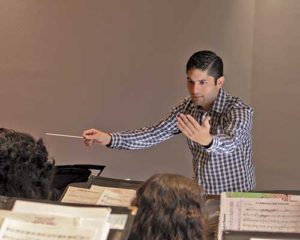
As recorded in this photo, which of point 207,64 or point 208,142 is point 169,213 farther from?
point 207,64

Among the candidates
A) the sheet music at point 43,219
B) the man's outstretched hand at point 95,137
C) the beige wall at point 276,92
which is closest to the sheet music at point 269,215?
the sheet music at point 43,219

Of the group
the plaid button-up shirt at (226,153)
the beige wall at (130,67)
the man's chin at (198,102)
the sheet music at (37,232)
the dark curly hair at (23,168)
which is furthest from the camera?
the beige wall at (130,67)

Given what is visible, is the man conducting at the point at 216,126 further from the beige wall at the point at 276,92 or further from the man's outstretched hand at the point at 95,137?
the beige wall at the point at 276,92

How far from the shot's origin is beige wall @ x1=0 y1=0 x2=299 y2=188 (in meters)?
3.85

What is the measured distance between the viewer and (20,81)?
3846mm

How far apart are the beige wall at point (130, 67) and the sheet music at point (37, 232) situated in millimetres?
2717

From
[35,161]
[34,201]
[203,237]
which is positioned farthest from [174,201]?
[35,161]

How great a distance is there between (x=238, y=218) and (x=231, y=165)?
71cm

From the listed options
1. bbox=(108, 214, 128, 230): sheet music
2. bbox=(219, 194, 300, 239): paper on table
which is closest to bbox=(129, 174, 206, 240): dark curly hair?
bbox=(108, 214, 128, 230): sheet music

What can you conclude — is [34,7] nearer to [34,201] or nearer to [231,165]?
[231,165]

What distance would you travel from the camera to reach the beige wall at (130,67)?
385 cm

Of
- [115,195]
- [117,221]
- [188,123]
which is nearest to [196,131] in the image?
[188,123]

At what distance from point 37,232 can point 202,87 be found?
1.43 meters

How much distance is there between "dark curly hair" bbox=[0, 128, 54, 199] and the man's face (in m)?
1.00
